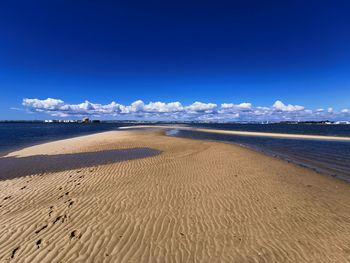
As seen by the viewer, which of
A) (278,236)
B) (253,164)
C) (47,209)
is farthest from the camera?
(253,164)

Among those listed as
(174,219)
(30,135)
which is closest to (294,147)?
(174,219)

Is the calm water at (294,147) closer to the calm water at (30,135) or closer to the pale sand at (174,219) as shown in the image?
the calm water at (30,135)

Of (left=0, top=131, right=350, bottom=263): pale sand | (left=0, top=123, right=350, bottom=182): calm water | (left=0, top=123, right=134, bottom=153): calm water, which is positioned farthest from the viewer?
(left=0, top=123, right=134, bottom=153): calm water

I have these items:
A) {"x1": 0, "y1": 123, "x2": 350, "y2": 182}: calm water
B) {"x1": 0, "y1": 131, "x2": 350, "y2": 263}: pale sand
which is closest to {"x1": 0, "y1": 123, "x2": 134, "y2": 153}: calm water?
{"x1": 0, "y1": 123, "x2": 350, "y2": 182}: calm water

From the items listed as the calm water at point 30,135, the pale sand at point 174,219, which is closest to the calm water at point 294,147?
the calm water at point 30,135

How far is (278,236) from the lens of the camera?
5457 millimetres

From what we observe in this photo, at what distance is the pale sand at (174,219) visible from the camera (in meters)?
4.77

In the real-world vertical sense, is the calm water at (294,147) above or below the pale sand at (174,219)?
below

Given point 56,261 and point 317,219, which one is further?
point 317,219

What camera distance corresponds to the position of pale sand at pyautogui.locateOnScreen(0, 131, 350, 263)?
15.6 feet

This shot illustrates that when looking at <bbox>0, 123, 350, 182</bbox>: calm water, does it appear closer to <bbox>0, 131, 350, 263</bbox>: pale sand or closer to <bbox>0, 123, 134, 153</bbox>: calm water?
<bbox>0, 123, 134, 153</bbox>: calm water

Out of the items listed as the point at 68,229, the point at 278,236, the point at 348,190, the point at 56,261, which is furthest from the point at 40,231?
the point at 348,190

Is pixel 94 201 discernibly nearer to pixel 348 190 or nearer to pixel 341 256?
pixel 341 256

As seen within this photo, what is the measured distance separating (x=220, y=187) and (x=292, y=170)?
6979 mm
